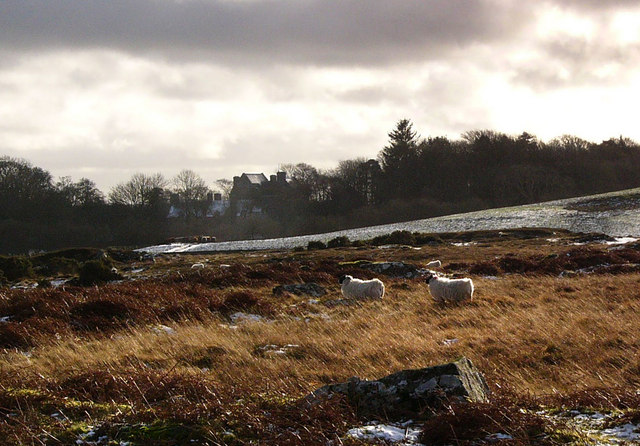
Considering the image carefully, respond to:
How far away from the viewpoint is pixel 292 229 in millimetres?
83188

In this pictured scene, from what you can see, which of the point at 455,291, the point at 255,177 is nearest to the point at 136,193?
the point at 255,177

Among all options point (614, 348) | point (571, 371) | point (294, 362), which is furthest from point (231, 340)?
point (614, 348)

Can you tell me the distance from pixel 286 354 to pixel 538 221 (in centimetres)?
4834

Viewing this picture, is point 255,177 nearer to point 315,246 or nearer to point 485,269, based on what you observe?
point 315,246

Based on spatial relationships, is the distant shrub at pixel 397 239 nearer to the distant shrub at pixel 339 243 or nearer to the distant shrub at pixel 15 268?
the distant shrub at pixel 339 243

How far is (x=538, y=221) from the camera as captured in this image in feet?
172

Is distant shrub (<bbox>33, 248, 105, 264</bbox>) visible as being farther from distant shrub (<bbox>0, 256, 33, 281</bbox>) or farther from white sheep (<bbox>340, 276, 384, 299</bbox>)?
white sheep (<bbox>340, 276, 384, 299</bbox>)

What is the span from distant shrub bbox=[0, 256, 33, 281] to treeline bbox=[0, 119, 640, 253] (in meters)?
46.4

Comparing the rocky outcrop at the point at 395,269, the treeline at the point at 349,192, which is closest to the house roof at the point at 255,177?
the treeline at the point at 349,192

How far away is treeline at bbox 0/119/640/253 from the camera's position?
80812 millimetres

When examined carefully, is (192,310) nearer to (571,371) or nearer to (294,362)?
(294,362)

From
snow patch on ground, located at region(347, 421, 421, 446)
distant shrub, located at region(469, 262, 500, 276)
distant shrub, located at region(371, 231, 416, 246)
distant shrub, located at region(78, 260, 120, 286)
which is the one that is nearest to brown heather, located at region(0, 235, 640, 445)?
snow patch on ground, located at region(347, 421, 421, 446)

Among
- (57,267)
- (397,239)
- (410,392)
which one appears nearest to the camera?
(410,392)

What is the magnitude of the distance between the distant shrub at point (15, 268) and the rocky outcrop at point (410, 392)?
31.5 m
